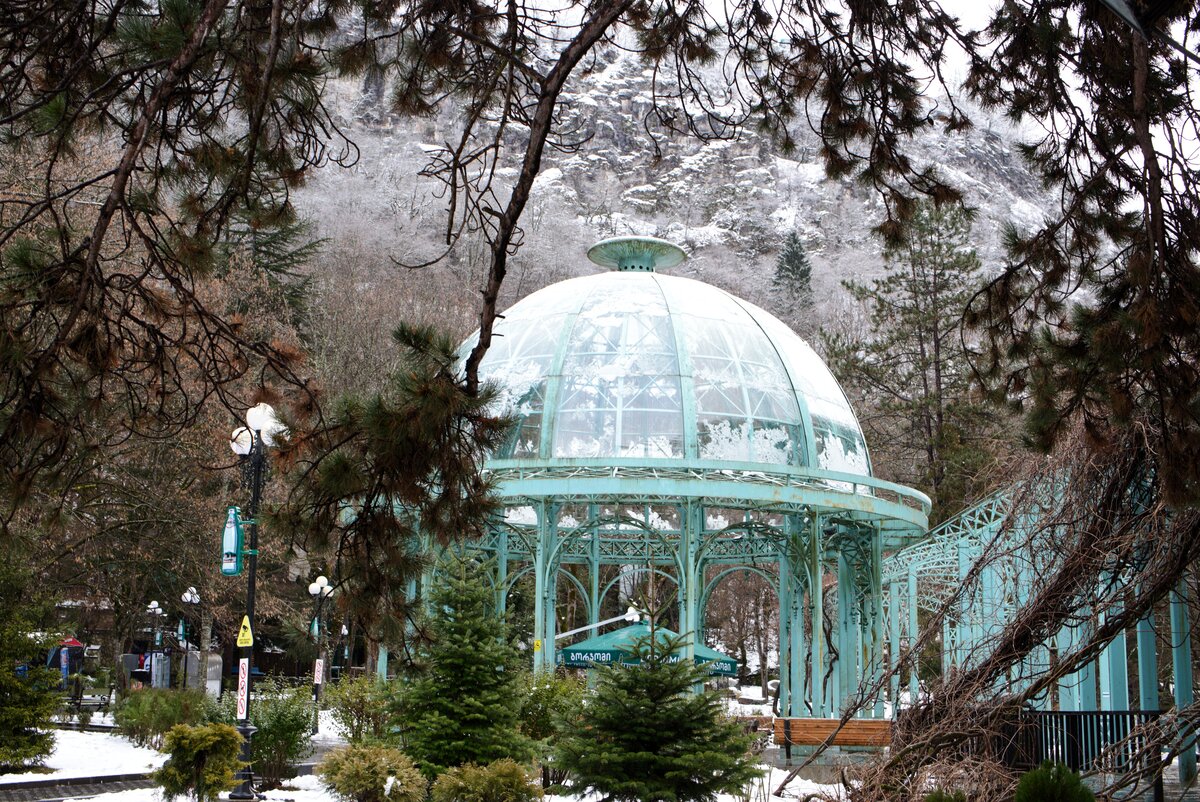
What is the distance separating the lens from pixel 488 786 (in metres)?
10.7

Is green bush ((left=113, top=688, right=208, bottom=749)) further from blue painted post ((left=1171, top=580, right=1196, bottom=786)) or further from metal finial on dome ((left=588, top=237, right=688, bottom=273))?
blue painted post ((left=1171, top=580, right=1196, bottom=786))

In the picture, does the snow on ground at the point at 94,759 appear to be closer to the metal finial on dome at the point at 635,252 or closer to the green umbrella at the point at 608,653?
the green umbrella at the point at 608,653

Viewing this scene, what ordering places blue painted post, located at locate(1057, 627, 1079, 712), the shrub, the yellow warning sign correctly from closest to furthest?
the shrub → the yellow warning sign → blue painted post, located at locate(1057, 627, 1079, 712)

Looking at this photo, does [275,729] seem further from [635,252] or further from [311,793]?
[635,252]

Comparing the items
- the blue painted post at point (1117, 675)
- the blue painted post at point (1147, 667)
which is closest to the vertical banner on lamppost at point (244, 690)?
the blue painted post at point (1117, 675)

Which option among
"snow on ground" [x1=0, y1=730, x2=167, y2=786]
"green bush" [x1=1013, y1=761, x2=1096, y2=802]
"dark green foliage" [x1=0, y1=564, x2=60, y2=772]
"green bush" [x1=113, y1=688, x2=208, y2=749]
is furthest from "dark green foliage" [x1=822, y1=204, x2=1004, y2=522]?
"green bush" [x1=1013, y1=761, x2=1096, y2=802]

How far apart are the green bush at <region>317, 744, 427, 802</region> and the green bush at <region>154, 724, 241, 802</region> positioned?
55.8 inches

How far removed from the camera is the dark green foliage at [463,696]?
39.6 ft

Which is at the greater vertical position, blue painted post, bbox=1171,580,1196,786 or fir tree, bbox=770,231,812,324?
fir tree, bbox=770,231,812,324

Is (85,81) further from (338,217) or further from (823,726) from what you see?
(338,217)

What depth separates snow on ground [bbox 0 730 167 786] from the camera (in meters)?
15.7

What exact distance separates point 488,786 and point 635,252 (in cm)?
1091

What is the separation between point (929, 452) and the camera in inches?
1286

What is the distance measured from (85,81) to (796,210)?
111m
